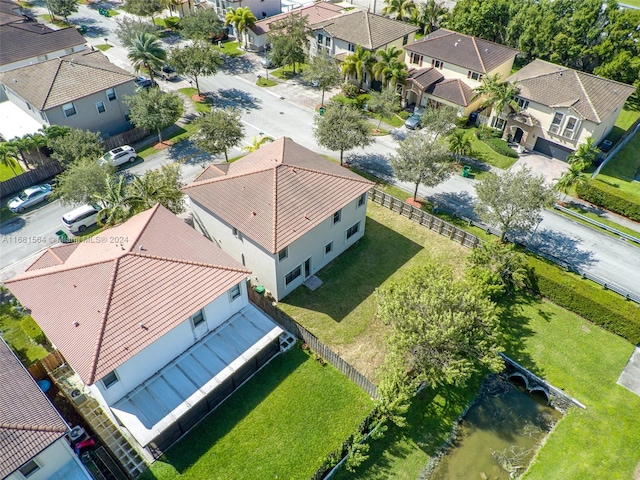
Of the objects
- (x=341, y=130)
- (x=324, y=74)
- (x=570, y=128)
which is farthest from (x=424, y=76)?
(x=341, y=130)

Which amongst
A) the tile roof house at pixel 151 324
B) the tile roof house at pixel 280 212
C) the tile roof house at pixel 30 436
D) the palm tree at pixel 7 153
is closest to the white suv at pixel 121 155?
the palm tree at pixel 7 153

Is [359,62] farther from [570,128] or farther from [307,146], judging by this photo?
[570,128]

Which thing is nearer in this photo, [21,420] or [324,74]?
[21,420]

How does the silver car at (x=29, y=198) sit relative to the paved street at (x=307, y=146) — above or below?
below

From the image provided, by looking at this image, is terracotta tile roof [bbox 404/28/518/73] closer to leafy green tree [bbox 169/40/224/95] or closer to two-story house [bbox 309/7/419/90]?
two-story house [bbox 309/7/419/90]

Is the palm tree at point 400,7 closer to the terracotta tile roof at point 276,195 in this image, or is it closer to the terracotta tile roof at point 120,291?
the terracotta tile roof at point 276,195

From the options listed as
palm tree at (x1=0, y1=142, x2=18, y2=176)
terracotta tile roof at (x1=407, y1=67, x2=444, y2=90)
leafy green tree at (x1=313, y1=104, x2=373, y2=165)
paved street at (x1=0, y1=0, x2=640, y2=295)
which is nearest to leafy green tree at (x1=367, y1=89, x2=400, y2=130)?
paved street at (x1=0, y1=0, x2=640, y2=295)
